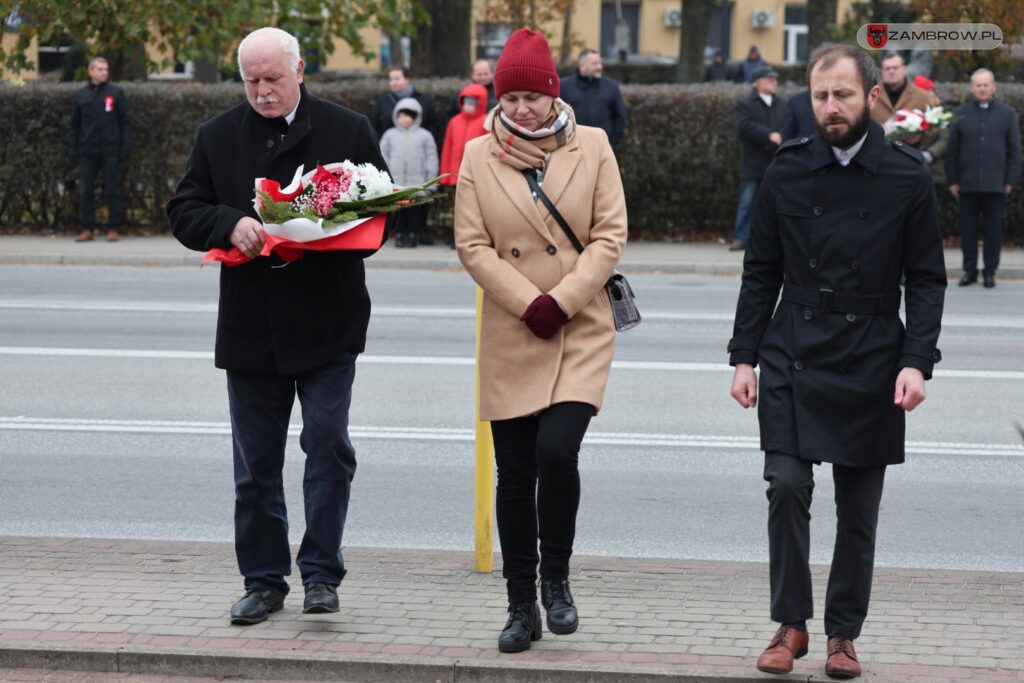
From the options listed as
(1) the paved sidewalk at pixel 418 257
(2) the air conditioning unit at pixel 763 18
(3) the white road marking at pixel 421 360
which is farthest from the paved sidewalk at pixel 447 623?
(2) the air conditioning unit at pixel 763 18

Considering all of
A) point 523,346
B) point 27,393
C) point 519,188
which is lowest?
point 27,393

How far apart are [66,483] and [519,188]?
4012mm

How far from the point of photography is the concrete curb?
5082 mm

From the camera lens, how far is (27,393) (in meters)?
11.0

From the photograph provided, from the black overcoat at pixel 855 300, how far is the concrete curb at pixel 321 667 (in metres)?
0.79

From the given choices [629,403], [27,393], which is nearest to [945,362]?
[629,403]

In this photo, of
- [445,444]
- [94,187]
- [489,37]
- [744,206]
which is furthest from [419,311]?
[489,37]

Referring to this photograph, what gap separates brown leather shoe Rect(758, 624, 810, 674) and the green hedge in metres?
15.9

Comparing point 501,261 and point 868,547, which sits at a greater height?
point 501,261

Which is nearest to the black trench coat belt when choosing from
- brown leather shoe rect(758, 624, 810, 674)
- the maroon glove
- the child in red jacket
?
the maroon glove

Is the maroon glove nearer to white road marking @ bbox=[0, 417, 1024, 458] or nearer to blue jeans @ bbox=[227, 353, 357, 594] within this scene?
blue jeans @ bbox=[227, 353, 357, 594]

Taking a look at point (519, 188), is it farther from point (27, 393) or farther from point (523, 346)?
point (27, 393)

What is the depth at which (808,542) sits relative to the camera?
16.7 ft

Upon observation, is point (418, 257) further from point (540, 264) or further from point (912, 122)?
point (540, 264)
